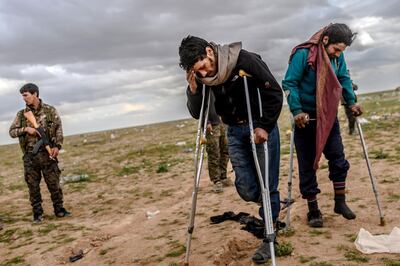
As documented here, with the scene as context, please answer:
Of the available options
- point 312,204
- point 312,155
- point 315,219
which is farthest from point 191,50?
point 315,219

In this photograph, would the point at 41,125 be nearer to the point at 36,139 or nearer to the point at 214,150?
the point at 36,139

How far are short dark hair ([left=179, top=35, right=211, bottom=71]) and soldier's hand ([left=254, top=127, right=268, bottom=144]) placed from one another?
111 centimetres

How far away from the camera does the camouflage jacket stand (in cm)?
952

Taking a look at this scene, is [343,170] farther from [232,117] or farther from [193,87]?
[193,87]

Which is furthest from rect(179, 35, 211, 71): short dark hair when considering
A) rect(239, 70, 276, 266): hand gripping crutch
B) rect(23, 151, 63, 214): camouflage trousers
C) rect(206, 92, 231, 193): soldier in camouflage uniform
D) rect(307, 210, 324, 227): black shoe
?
rect(23, 151, 63, 214): camouflage trousers

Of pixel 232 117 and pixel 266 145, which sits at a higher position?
pixel 232 117

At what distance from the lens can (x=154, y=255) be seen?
635 cm

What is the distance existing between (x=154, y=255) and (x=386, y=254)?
339 centimetres

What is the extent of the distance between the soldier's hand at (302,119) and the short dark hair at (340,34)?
114 cm

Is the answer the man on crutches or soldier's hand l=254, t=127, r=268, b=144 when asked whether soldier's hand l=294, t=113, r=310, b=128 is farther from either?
soldier's hand l=254, t=127, r=268, b=144

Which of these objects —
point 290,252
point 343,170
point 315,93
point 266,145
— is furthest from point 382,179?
point 266,145

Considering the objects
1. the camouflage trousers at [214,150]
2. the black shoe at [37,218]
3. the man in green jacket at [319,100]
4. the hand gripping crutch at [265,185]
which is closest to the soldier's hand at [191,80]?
the hand gripping crutch at [265,185]

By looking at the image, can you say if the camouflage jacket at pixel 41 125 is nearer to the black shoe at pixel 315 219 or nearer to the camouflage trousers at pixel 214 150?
the camouflage trousers at pixel 214 150

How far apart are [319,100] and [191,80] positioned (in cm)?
211
